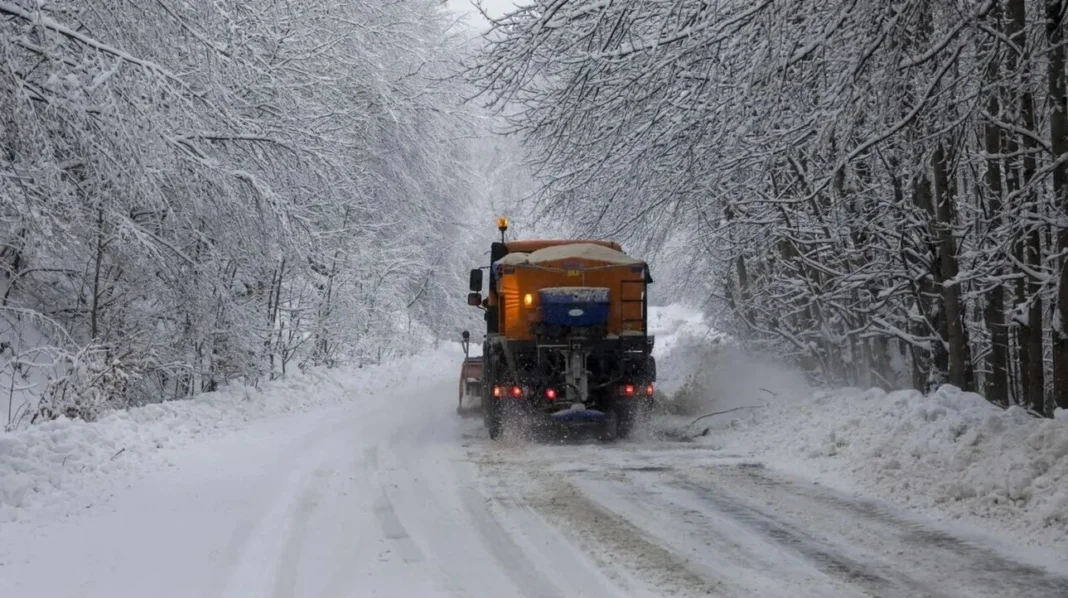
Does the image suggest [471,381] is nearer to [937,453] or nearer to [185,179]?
[185,179]

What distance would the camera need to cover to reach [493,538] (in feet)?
24.7

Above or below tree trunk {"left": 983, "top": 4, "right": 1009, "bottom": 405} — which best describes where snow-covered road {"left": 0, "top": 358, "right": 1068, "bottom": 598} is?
below

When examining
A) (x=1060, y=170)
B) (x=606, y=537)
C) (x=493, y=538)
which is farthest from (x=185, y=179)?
(x=1060, y=170)

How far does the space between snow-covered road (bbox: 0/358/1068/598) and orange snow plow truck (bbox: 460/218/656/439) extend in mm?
2653

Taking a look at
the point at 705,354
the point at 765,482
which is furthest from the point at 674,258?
the point at 765,482

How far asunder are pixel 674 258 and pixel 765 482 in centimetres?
2176

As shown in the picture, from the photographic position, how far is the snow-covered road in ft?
20.1

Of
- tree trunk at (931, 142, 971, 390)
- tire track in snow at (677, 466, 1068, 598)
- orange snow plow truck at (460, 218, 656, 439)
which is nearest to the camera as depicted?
tire track in snow at (677, 466, 1068, 598)

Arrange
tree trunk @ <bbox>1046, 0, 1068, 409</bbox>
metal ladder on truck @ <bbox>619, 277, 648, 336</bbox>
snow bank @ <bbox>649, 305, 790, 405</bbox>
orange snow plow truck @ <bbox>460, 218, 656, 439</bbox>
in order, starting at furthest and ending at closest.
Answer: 1. snow bank @ <bbox>649, 305, 790, 405</bbox>
2. metal ladder on truck @ <bbox>619, 277, 648, 336</bbox>
3. orange snow plow truck @ <bbox>460, 218, 656, 439</bbox>
4. tree trunk @ <bbox>1046, 0, 1068, 409</bbox>

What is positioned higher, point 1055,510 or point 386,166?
point 386,166

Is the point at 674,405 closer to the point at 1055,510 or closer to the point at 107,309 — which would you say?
the point at 107,309

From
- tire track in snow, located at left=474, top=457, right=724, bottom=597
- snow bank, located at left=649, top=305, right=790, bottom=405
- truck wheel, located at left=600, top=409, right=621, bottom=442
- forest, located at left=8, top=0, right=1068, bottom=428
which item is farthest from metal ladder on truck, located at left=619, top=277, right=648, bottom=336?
tire track in snow, located at left=474, top=457, right=724, bottom=597

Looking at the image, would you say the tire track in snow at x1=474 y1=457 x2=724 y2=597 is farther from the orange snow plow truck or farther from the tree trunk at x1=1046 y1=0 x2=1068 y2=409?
the tree trunk at x1=1046 y1=0 x2=1068 y2=409

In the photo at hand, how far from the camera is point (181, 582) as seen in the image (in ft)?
20.7
